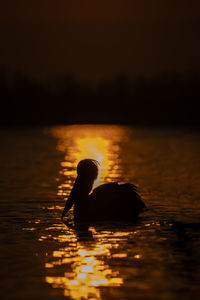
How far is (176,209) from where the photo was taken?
12.9m

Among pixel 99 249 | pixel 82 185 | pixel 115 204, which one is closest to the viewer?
pixel 99 249

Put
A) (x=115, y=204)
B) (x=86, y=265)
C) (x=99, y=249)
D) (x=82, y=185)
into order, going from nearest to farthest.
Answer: (x=86, y=265)
(x=99, y=249)
(x=115, y=204)
(x=82, y=185)

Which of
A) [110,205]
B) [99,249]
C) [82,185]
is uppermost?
[82,185]

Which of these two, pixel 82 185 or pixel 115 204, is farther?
pixel 82 185

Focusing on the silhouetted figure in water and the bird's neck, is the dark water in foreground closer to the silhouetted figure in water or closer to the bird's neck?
the silhouetted figure in water

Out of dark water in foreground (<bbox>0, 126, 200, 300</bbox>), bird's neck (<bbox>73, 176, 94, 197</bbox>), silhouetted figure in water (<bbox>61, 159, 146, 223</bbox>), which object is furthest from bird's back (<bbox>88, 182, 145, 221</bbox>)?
bird's neck (<bbox>73, 176, 94, 197</bbox>)

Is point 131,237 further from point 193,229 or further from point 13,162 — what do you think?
Answer: point 13,162

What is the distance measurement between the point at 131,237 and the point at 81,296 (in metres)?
3.06

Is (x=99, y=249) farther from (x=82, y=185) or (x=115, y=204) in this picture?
(x=82, y=185)

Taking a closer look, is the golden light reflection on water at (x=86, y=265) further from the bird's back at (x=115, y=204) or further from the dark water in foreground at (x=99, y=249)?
the bird's back at (x=115, y=204)

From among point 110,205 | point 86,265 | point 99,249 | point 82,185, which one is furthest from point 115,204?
point 86,265

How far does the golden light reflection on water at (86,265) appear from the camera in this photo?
7.55m

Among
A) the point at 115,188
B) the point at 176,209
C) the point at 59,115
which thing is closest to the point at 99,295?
the point at 115,188

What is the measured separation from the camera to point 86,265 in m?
8.52
